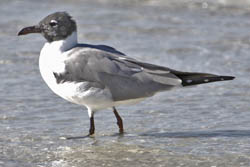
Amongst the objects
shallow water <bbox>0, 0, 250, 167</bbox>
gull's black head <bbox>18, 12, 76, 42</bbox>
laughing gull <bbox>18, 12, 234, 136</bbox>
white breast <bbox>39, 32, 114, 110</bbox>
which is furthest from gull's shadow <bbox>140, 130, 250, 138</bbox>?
gull's black head <bbox>18, 12, 76, 42</bbox>

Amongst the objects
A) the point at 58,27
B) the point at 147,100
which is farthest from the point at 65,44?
the point at 147,100

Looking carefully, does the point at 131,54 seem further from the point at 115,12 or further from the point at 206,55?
the point at 115,12

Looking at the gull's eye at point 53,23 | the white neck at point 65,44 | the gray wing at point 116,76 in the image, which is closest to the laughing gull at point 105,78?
the gray wing at point 116,76

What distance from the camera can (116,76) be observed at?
253 inches

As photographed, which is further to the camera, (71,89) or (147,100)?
(147,100)

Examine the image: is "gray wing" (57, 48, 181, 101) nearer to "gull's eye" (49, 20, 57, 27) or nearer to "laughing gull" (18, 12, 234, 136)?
"laughing gull" (18, 12, 234, 136)

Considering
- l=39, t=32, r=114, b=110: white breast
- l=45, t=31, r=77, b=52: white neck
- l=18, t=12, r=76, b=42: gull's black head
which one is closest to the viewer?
l=39, t=32, r=114, b=110: white breast

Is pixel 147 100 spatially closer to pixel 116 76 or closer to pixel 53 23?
pixel 116 76

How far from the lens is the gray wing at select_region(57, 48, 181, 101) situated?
6.41 metres

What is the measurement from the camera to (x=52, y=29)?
6.79m

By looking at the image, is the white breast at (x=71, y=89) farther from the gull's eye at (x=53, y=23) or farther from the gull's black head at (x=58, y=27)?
the gull's eye at (x=53, y=23)

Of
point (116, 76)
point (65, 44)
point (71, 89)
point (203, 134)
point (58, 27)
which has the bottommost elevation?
point (203, 134)

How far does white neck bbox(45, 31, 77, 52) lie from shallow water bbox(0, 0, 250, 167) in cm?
85

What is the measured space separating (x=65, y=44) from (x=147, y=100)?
60.6 inches
